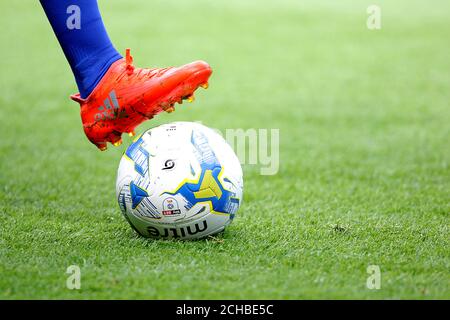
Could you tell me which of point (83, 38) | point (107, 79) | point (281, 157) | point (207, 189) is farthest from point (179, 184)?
point (281, 157)

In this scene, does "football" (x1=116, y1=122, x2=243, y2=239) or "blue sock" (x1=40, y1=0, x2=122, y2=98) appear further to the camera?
"blue sock" (x1=40, y1=0, x2=122, y2=98)

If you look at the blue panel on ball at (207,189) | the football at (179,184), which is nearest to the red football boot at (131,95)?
the football at (179,184)

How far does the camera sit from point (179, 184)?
12.6 feet

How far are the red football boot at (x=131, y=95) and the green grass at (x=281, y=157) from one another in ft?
2.02

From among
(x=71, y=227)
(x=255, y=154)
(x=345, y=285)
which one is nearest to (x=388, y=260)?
(x=345, y=285)

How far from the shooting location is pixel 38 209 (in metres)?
4.73

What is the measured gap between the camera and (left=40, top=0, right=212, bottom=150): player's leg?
3969 millimetres

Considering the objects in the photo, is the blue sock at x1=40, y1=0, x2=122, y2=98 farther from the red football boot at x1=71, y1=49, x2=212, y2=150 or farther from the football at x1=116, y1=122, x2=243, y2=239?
the football at x1=116, y1=122, x2=243, y2=239

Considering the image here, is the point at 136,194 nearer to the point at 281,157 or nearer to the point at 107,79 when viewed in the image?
the point at 107,79

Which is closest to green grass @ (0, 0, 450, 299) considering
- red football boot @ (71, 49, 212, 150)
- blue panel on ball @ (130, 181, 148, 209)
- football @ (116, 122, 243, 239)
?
football @ (116, 122, 243, 239)

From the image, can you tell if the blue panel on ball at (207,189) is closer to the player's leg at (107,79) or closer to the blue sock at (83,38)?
the player's leg at (107,79)

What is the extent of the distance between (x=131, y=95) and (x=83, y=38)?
17.6 inches

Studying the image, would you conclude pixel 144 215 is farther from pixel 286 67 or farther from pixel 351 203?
pixel 286 67
